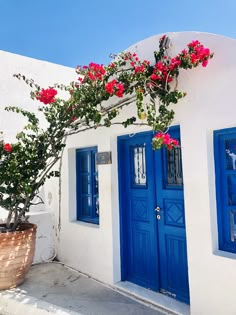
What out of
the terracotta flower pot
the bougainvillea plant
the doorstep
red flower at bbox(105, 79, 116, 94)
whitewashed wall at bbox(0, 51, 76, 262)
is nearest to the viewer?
the bougainvillea plant

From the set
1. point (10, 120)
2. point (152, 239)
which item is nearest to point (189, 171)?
point (152, 239)

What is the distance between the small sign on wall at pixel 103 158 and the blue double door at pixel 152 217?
239mm

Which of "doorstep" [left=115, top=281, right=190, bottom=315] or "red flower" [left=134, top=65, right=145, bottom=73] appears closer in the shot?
"doorstep" [left=115, top=281, right=190, bottom=315]

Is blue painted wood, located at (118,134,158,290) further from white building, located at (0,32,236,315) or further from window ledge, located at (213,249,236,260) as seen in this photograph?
window ledge, located at (213,249,236,260)

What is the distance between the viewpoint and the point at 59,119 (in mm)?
5195

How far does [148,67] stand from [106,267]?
4000 mm

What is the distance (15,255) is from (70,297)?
4.32 ft

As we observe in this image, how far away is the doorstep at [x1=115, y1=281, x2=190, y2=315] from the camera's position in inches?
175

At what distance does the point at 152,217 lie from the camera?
5.20m

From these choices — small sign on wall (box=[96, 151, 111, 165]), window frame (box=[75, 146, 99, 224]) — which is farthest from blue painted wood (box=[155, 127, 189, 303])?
window frame (box=[75, 146, 99, 224])

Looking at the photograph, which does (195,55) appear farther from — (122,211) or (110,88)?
(122,211)

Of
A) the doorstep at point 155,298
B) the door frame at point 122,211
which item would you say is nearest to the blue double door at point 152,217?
the door frame at point 122,211

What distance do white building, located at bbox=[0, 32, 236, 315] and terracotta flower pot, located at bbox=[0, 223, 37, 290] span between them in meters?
1.30

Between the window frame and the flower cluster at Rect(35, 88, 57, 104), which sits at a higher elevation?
the flower cluster at Rect(35, 88, 57, 104)
